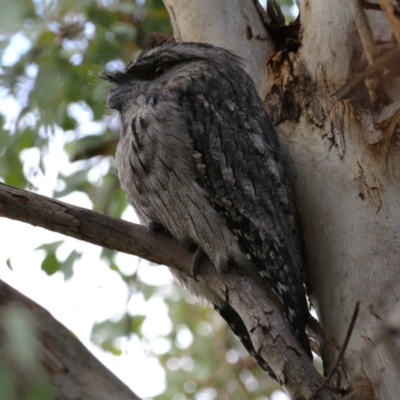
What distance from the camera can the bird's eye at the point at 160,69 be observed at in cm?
280

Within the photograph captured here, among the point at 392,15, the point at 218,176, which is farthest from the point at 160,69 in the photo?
the point at 392,15

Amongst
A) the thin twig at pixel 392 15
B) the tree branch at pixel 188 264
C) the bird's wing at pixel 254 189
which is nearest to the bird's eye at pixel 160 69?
the bird's wing at pixel 254 189

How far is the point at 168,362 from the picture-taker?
5078 millimetres

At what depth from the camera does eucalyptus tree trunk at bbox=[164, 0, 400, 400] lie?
6.12 ft

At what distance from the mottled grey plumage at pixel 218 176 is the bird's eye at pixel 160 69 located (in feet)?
0.60

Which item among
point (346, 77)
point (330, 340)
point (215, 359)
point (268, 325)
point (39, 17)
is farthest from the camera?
point (215, 359)

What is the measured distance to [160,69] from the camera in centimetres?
281

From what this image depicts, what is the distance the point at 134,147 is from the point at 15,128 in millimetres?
1032

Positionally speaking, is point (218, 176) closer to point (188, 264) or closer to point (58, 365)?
point (188, 264)

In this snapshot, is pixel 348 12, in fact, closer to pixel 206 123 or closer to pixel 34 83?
pixel 206 123

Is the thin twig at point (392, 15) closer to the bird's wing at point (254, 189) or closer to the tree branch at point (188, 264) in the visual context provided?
the bird's wing at point (254, 189)

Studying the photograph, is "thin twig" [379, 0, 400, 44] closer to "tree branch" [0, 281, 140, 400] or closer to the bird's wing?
the bird's wing

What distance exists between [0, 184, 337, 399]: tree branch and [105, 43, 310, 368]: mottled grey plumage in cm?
11

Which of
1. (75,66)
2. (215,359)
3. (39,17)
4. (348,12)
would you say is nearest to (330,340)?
(348,12)
